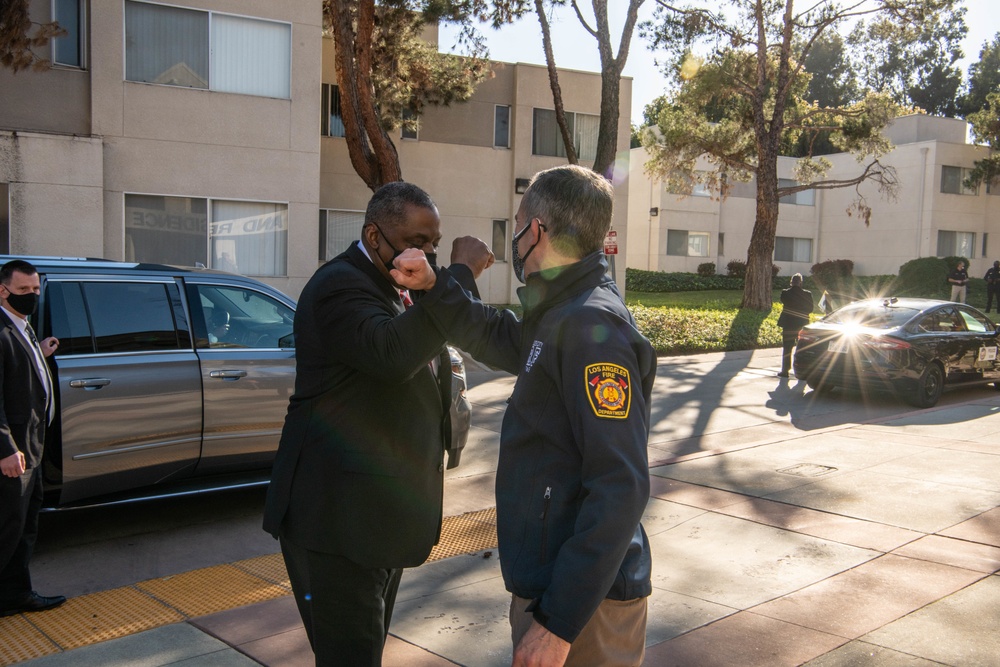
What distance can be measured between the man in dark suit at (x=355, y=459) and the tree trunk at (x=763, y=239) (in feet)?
77.6

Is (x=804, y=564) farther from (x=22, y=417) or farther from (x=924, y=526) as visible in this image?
(x=22, y=417)

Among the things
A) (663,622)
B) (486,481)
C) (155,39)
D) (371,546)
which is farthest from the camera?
(155,39)

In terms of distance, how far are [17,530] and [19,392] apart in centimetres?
71

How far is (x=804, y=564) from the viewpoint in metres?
5.47

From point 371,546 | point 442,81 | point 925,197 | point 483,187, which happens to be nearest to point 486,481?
point 371,546

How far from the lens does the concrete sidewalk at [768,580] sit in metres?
4.20

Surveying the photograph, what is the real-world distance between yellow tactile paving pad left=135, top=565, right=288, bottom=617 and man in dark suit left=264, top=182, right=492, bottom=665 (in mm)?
2321

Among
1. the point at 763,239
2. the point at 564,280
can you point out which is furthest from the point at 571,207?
the point at 763,239

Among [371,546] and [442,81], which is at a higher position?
[442,81]

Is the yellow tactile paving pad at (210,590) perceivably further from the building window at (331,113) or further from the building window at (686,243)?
the building window at (686,243)

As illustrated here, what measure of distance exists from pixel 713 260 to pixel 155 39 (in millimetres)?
28429

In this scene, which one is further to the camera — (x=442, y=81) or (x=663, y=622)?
(x=442, y=81)

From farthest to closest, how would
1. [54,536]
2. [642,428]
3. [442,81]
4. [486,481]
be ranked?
[442,81] → [486,481] → [54,536] → [642,428]

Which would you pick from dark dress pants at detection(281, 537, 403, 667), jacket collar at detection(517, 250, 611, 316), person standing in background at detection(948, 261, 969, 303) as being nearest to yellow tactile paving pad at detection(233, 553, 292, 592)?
dark dress pants at detection(281, 537, 403, 667)
